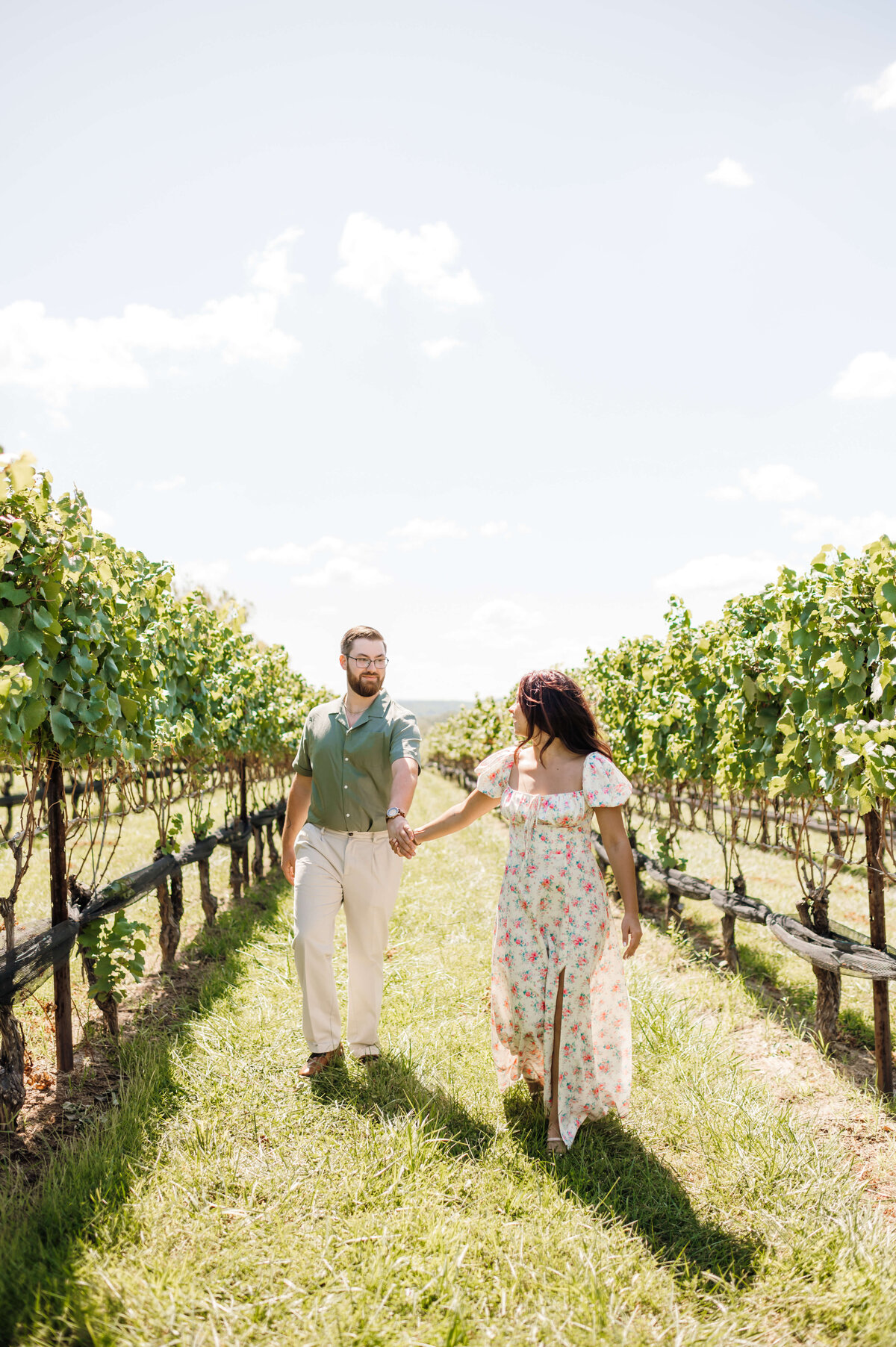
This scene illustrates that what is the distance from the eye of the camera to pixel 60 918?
4086 millimetres

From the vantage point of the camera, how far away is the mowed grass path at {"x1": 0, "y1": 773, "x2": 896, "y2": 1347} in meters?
2.28

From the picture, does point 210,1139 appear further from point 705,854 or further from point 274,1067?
point 705,854

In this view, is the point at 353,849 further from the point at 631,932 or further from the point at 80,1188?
the point at 80,1188

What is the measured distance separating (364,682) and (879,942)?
300 cm

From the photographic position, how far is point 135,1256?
8.02 feet

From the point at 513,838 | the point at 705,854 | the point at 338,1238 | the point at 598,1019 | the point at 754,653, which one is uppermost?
the point at 754,653

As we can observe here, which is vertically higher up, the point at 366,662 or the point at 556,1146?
the point at 366,662

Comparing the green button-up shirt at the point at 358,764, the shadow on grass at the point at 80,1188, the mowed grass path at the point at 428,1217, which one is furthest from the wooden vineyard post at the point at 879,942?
the shadow on grass at the point at 80,1188

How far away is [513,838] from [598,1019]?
79 cm

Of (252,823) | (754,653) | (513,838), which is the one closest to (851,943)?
(754,653)

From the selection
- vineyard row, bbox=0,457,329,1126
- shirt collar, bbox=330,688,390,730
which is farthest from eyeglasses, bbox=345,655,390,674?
vineyard row, bbox=0,457,329,1126

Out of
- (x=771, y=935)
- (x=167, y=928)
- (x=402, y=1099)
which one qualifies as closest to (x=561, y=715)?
(x=402, y=1099)

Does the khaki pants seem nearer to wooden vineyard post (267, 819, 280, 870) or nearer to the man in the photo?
the man

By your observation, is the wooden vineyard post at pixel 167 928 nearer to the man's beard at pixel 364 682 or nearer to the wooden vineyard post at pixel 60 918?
the wooden vineyard post at pixel 60 918
